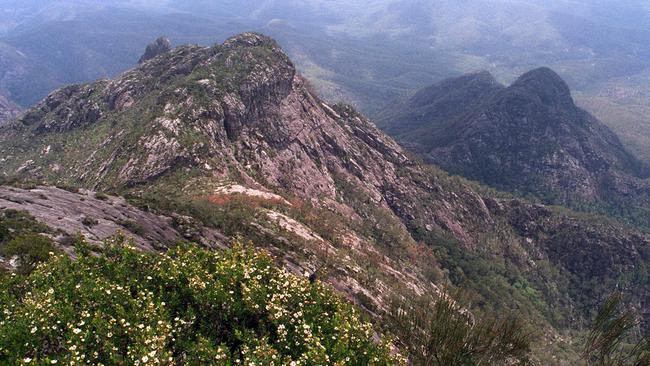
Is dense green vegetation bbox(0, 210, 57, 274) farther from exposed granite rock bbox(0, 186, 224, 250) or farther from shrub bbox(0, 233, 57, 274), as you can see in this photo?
exposed granite rock bbox(0, 186, 224, 250)

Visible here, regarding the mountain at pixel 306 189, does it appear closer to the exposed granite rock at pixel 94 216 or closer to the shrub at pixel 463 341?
→ the exposed granite rock at pixel 94 216

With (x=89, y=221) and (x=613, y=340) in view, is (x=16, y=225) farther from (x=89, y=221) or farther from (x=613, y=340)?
(x=613, y=340)

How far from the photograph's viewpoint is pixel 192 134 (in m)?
98.7

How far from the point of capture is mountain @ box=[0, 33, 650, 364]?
254 feet

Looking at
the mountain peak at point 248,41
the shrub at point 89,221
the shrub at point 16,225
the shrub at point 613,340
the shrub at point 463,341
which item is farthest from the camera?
the mountain peak at point 248,41

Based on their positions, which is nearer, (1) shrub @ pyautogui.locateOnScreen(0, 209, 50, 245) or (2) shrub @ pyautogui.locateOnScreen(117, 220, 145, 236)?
(1) shrub @ pyautogui.locateOnScreen(0, 209, 50, 245)

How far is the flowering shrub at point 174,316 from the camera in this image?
16.0 meters

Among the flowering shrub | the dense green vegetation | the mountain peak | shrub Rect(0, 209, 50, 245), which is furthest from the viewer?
the mountain peak

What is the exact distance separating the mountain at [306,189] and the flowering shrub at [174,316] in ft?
112

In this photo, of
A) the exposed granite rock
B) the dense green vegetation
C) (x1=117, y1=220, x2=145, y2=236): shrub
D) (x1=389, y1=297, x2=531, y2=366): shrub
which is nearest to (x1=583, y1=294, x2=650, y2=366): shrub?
(x1=389, y1=297, x2=531, y2=366): shrub

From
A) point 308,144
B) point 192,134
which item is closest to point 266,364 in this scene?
point 192,134

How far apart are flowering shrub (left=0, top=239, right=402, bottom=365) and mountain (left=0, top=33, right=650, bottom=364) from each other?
112 ft

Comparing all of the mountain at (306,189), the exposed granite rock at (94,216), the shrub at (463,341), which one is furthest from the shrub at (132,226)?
the shrub at (463,341)

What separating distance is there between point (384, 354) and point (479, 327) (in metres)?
6.97
